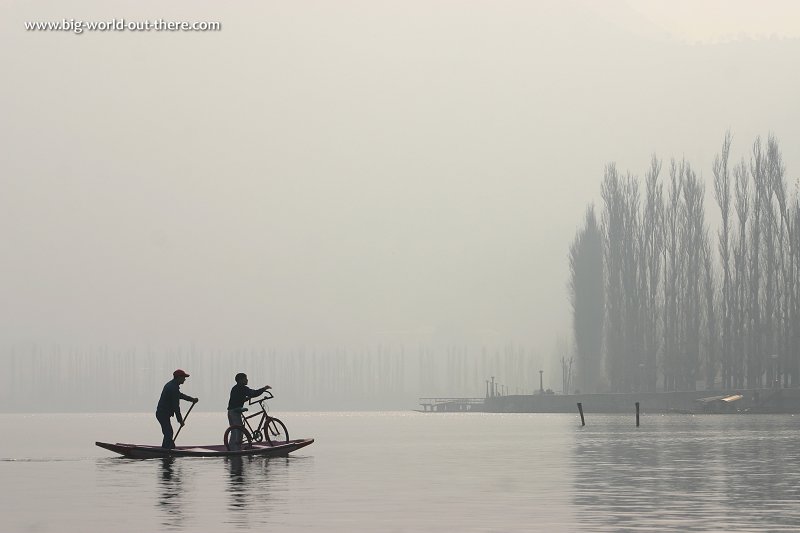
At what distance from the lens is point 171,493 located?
24000mm

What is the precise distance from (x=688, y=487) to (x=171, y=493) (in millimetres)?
8672

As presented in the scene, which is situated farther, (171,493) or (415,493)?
(415,493)

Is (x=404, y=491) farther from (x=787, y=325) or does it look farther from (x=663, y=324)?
(x=663, y=324)

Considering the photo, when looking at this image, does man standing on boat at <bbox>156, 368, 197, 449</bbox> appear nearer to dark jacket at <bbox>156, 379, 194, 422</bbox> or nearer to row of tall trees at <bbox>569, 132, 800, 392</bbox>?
dark jacket at <bbox>156, 379, 194, 422</bbox>

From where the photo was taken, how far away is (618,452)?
41062 mm

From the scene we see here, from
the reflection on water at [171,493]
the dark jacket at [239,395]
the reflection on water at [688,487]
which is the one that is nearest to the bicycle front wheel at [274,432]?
the dark jacket at [239,395]

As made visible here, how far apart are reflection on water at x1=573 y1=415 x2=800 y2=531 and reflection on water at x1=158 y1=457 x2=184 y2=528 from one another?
17.4 ft

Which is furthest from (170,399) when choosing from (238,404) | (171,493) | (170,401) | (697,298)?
(697,298)

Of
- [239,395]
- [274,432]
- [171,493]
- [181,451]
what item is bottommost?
[171,493]

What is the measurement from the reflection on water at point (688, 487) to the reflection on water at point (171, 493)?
5.31m

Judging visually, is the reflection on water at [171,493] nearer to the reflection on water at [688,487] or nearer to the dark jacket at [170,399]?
the dark jacket at [170,399]

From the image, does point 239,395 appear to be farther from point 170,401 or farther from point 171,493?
point 171,493

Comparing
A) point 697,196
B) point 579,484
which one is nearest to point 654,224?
point 697,196

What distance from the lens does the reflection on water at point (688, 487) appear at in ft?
60.4
